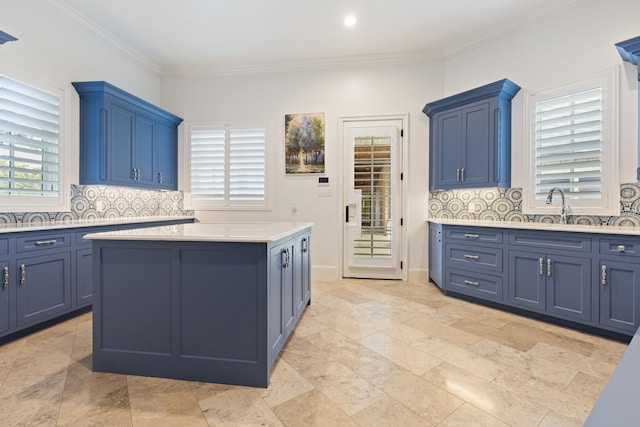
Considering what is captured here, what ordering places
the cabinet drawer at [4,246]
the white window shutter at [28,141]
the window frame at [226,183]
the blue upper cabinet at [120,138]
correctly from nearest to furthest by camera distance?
the cabinet drawer at [4,246] < the white window shutter at [28,141] < the blue upper cabinet at [120,138] < the window frame at [226,183]

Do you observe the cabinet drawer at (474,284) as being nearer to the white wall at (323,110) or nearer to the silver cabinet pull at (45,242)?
the white wall at (323,110)

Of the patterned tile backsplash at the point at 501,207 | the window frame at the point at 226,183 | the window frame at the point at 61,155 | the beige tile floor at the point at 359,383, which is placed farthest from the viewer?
the window frame at the point at 226,183

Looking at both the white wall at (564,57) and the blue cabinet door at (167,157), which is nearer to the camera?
the white wall at (564,57)

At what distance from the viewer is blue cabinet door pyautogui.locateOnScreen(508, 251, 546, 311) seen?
3.03m

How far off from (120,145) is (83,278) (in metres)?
1.69

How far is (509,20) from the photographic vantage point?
378 cm

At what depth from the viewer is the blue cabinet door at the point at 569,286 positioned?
2748mm

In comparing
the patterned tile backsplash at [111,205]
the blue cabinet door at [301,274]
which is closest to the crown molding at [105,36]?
the patterned tile backsplash at [111,205]

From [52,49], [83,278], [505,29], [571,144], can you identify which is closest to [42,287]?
[83,278]

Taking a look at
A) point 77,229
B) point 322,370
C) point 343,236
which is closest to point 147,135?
point 77,229

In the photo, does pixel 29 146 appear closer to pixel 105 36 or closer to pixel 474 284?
pixel 105 36

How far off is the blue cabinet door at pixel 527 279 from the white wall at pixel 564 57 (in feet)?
3.56

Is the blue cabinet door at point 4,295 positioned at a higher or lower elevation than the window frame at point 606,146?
lower

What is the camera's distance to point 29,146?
121 inches
